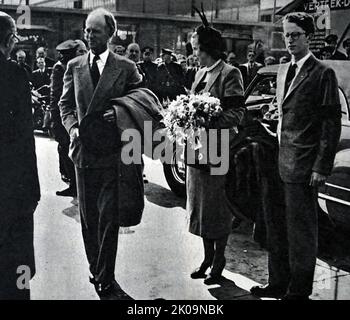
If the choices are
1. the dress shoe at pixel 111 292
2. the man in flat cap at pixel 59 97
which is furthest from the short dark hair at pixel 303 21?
the man in flat cap at pixel 59 97

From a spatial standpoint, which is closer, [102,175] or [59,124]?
[102,175]

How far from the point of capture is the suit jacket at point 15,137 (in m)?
2.90

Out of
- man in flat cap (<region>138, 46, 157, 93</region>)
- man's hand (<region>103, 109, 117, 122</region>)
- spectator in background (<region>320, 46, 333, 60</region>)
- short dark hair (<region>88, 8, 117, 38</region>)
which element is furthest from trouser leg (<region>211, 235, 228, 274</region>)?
man in flat cap (<region>138, 46, 157, 93</region>)

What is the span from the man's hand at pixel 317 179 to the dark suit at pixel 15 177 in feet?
5.96

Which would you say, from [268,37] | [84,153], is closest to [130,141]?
[84,153]

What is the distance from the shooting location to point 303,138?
3.22 m

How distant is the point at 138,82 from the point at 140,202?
0.94 metres

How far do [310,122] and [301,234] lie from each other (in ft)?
2.57

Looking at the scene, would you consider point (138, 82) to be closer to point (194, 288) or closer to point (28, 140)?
point (28, 140)

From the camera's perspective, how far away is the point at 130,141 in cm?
360

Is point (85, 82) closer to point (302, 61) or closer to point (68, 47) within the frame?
point (302, 61)

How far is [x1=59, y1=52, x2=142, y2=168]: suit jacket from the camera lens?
3543 millimetres

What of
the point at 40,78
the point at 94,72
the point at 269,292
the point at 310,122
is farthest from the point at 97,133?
the point at 40,78

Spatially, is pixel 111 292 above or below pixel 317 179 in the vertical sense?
below
